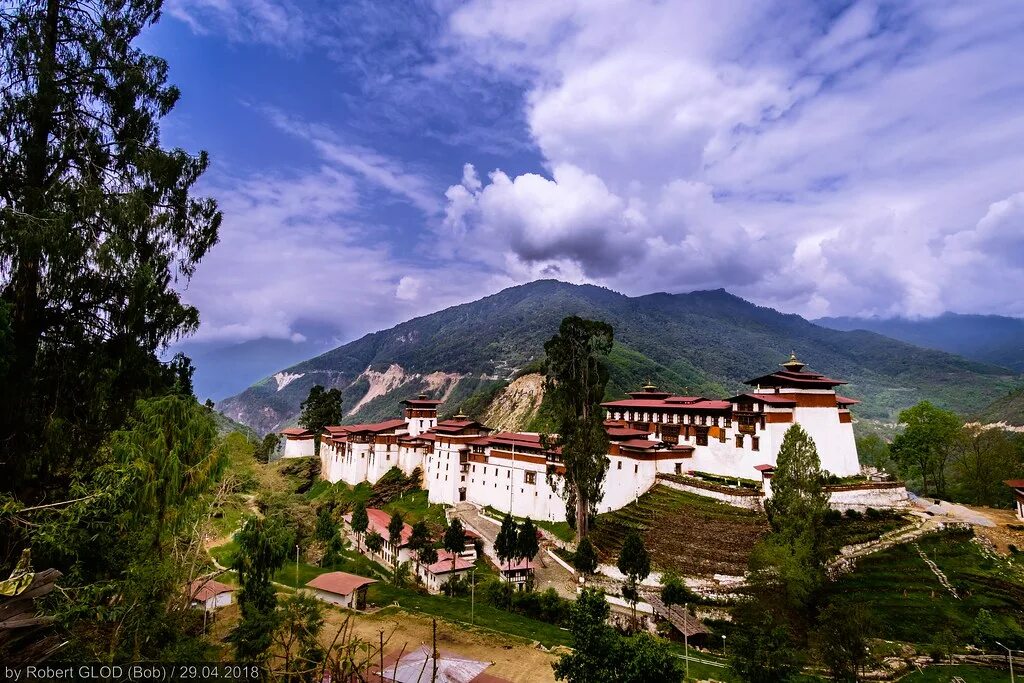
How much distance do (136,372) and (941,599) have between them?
32089mm

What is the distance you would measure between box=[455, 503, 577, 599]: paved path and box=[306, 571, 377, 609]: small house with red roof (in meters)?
10.5

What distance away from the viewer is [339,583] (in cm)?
2786

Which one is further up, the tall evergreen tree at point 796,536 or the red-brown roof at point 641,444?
the red-brown roof at point 641,444

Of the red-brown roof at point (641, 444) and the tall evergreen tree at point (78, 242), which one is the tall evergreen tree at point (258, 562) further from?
the red-brown roof at point (641, 444)

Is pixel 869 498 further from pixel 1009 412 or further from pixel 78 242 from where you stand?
pixel 1009 412

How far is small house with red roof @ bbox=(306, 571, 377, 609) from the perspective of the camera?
87.4ft

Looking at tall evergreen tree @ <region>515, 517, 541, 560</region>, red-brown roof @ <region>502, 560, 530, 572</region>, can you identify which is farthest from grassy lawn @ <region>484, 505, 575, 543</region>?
tall evergreen tree @ <region>515, 517, 541, 560</region>

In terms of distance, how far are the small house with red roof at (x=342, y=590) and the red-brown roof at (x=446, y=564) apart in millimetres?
6536

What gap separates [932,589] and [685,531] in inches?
450

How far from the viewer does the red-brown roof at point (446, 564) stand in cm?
3359

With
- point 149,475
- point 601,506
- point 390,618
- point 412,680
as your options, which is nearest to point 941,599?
point 601,506

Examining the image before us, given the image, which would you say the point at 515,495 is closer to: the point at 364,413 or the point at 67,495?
the point at 67,495

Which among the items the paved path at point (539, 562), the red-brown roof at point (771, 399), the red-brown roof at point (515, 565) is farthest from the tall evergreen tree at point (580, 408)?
the red-brown roof at point (771, 399)

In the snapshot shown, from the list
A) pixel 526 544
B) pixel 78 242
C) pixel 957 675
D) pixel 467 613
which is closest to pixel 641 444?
pixel 526 544
